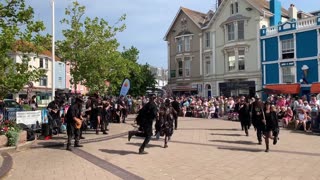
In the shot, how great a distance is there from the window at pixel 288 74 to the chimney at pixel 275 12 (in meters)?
4.74

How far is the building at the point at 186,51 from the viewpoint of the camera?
40.9m

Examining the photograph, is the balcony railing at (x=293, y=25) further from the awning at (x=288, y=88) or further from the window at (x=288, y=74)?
the awning at (x=288, y=88)

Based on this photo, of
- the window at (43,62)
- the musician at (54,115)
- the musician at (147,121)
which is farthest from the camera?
the window at (43,62)

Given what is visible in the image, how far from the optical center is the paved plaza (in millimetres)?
8117

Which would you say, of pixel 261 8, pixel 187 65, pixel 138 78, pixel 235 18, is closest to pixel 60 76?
pixel 138 78

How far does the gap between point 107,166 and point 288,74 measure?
26837 mm

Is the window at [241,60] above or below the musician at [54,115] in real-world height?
above

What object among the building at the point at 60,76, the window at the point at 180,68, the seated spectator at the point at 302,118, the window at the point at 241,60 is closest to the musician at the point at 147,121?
the seated spectator at the point at 302,118

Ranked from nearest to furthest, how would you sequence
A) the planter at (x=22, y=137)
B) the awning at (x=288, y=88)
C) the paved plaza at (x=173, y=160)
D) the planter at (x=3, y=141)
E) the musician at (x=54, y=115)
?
the paved plaza at (x=173, y=160), the planter at (x=3, y=141), the planter at (x=22, y=137), the musician at (x=54, y=115), the awning at (x=288, y=88)

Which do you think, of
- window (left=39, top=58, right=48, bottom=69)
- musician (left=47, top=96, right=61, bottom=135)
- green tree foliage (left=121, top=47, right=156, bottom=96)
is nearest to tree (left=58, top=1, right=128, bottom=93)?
musician (left=47, top=96, right=61, bottom=135)

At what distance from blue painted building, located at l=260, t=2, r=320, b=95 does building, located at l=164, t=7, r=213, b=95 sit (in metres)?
8.27

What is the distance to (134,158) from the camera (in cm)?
1008

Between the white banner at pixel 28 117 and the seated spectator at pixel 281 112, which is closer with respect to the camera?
the white banner at pixel 28 117

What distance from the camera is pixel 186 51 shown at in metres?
42.0
